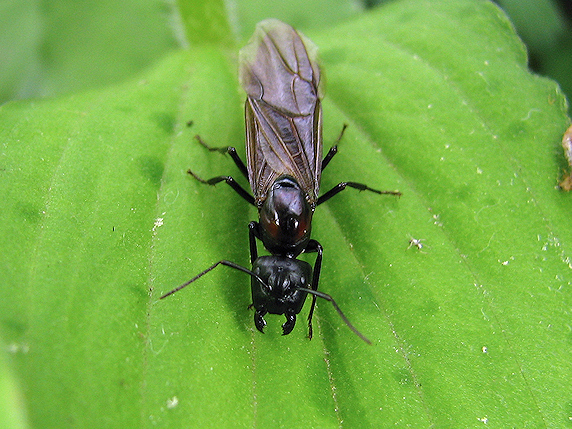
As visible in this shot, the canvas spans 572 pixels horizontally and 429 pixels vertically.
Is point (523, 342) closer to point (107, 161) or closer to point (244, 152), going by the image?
point (244, 152)

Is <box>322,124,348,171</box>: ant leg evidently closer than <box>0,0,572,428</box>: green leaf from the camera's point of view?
No

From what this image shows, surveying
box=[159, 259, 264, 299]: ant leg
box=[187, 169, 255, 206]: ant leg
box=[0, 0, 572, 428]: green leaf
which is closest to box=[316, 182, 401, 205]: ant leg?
box=[0, 0, 572, 428]: green leaf

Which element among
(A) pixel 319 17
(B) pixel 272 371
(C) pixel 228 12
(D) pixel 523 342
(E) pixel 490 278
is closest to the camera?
(B) pixel 272 371

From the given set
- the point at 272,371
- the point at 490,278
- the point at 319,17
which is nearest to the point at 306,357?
the point at 272,371

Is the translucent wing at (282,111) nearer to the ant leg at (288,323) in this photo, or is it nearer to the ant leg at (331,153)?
the ant leg at (331,153)

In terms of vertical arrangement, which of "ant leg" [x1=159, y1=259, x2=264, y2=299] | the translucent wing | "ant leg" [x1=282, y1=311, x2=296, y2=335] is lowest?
"ant leg" [x1=282, y1=311, x2=296, y2=335]

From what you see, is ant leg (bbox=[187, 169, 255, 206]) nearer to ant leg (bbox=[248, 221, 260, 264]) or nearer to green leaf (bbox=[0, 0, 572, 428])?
green leaf (bbox=[0, 0, 572, 428])
